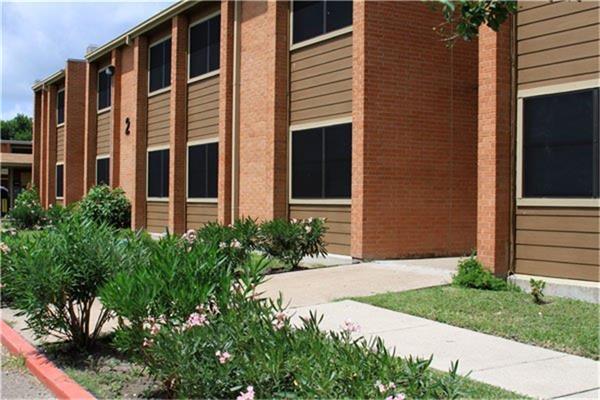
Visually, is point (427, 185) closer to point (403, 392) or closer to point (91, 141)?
point (403, 392)

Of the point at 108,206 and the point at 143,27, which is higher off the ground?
the point at 143,27

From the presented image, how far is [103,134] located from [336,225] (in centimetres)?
1736

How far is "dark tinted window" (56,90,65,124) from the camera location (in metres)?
33.9

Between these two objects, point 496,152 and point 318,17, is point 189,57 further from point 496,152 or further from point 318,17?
point 496,152

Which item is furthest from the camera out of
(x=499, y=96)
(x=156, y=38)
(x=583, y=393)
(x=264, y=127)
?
(x=156, y=38)

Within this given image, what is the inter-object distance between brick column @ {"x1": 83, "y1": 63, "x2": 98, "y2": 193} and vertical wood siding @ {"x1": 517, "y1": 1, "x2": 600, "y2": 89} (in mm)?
23050

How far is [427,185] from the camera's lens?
13.8 meters

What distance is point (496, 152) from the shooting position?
9.93 meters

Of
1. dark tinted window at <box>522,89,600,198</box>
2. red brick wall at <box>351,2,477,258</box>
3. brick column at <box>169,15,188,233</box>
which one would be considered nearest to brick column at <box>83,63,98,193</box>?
brick column at <box>169,15,188,233</box>

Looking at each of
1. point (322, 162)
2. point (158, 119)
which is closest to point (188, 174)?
point (158, 119)

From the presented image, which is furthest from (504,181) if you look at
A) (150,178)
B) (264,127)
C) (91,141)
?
(91,141)

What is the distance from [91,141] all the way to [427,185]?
1972 cm

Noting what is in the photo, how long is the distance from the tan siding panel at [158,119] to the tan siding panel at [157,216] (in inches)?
87.2

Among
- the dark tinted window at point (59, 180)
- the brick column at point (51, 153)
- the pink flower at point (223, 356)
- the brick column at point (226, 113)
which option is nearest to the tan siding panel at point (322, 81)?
the brick column at point (226, 113)
